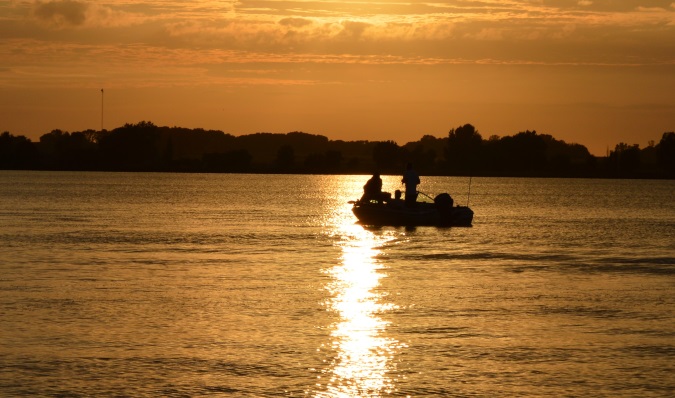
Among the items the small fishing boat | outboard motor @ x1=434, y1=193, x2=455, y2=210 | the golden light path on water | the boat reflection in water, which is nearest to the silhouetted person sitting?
the small fishing boat

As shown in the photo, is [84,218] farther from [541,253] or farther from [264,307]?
[264,307]

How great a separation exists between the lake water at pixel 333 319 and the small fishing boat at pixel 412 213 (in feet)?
30.1

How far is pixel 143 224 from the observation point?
55938 mm

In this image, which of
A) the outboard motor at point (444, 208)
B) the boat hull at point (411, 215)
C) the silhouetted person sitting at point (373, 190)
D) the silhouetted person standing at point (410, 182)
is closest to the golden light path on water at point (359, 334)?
the silhouetted person standing at point (410, 182)

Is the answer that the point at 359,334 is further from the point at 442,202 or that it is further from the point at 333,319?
the point at 442,202

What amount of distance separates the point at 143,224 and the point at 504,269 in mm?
28557

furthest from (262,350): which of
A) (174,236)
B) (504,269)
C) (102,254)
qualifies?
(174,236)

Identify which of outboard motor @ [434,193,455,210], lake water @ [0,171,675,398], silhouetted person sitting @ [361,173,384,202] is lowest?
lake water @ [0,171,675,398]

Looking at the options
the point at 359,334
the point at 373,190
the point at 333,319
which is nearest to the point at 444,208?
the point at 373,190

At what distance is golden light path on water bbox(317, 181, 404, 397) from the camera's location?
15.2 meters

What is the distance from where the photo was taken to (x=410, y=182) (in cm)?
4962

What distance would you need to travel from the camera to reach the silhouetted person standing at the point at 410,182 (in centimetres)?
4862

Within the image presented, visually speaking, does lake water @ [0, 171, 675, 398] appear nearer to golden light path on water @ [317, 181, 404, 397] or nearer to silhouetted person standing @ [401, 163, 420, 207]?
golden light path on water @ [317, 181, 404, 397]

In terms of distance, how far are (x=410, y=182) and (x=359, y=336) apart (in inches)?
1220
